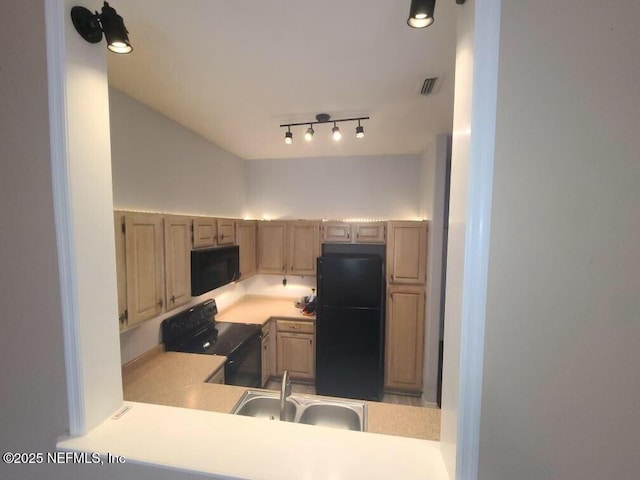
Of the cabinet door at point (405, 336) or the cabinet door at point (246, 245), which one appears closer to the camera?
the cabinet door at point (405, 336)

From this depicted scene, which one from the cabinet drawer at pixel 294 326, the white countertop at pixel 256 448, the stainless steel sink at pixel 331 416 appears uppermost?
the white countertop at pixel 256 448

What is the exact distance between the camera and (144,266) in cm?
154

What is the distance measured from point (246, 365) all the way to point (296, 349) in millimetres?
746

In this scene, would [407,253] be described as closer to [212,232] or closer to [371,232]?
[371,232]

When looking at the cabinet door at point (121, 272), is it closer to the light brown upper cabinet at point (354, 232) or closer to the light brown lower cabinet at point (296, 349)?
the light brown lower cabinet at point (296, 349)

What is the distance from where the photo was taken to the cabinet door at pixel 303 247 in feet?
10.2

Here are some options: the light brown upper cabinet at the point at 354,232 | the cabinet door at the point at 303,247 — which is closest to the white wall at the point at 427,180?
the light brown upper cabinet at the point at 354,232

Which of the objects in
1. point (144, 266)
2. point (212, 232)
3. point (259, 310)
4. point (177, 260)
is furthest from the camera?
point (259, 310)

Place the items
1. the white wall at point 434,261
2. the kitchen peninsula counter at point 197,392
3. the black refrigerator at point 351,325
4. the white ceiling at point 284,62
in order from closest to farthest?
the white ceiling at point 284,62 → the kitchen peninsula counter at point 197,392 → the white wall at point 434,261 → the black refrigerator at point 351,325

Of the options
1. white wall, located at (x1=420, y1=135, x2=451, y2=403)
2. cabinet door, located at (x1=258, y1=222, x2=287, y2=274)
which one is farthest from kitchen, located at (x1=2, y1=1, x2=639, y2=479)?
cabinet door, located at (x1=258, y1=222, x2=287, y2=274)

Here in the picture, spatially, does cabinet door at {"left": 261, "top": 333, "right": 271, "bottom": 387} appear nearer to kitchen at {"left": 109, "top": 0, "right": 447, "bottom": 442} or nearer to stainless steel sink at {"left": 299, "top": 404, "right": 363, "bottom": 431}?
kitchen at {"left": 109, "top": 0, "right": 447, "bottom": 442}

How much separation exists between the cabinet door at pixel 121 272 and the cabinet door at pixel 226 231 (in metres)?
1.06

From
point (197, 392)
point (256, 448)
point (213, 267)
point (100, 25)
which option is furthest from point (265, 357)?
point (100, 25)

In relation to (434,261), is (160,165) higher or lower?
higher
